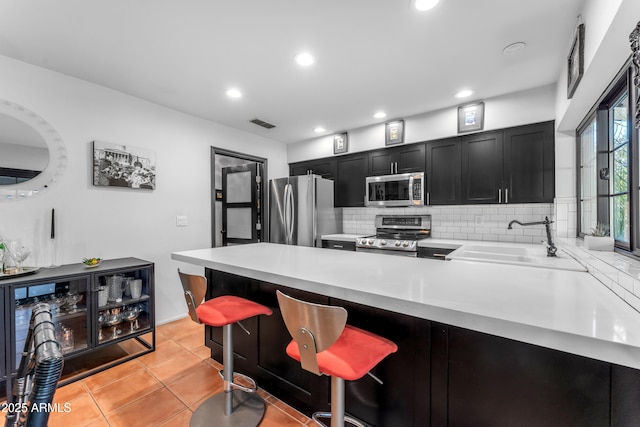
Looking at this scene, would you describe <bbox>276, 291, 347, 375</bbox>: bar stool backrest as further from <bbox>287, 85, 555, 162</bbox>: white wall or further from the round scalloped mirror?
<bbox>287, 85, 555, 162</bbox>: white wall

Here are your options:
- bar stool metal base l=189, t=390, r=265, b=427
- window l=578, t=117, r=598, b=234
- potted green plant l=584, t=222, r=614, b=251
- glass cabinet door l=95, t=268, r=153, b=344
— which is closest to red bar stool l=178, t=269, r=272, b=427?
bar stool metal base l=189, t=390, r=265, b=427

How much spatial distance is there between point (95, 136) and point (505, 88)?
4.19 metres

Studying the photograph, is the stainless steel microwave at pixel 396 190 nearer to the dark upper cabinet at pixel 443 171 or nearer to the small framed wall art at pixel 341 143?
the dark upper cabinet at pixel 443 171

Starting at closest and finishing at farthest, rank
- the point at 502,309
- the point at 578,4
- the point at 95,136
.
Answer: the point at 502,309 → the point at 578,4 → the point at 95,136

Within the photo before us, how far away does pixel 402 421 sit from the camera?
4.19 ft

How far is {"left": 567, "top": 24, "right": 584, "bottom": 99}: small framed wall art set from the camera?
5.56ft

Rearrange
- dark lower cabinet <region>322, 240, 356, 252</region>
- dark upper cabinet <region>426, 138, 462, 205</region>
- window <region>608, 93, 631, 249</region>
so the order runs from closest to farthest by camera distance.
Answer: window <region>608, 93, 631, 249</region>
dark upper cabinet <region>426, 138, 462, 205</region>
dark lower cabinet <region>322, 240, 356, 252</region>

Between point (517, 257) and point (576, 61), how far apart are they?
1.50 m

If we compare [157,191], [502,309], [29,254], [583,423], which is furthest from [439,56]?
[29,254]

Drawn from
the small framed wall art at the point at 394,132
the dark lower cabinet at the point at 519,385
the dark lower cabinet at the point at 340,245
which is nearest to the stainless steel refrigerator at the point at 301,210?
the dark lower cabinet at the point at 340,245

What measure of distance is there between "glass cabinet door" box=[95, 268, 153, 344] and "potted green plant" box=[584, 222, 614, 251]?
354cm

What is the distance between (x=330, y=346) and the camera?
109cm

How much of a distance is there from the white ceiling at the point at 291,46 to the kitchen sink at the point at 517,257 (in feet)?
5.29

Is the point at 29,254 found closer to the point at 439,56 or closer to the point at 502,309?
the point at 502,309
